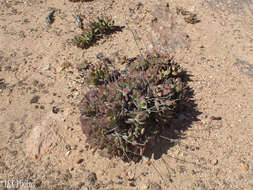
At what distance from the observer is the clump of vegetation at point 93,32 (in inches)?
272

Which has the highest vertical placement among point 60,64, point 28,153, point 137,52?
point 137,52

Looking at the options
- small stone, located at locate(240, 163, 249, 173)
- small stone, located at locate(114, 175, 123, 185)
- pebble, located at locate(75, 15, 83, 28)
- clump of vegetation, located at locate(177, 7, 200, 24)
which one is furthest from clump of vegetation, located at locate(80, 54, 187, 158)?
pebble, located at locate(75, 15, 83, 28)

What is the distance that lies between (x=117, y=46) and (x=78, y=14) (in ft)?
7.53

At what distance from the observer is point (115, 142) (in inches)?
165

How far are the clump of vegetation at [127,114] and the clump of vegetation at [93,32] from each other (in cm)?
266

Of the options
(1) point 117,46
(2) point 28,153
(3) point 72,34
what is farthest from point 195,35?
(2) point 28,153

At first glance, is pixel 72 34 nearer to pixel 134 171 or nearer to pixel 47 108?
pixel 47 108

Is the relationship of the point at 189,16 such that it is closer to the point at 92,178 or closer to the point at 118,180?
the point at 118,180

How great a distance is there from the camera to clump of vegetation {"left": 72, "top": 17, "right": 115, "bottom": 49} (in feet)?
22.7

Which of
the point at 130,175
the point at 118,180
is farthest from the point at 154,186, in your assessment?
the point at 118,180

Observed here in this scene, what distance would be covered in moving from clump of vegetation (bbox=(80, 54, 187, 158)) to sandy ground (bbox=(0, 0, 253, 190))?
17.5 inches

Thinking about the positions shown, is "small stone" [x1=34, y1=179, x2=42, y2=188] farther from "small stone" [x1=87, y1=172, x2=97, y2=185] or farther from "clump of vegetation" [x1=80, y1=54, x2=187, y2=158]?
"clump of vegetation" [x1=80, y1=54, x2=187, y2=158]

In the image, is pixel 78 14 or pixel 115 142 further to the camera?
pixel 78 14

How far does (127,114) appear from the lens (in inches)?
168
